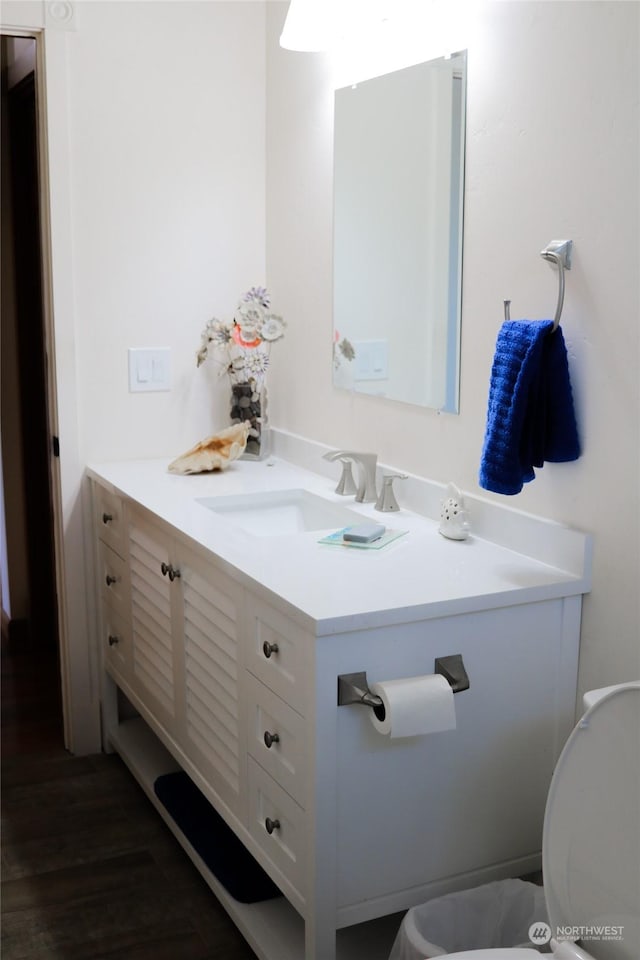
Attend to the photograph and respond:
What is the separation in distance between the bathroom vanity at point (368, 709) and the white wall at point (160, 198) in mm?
812

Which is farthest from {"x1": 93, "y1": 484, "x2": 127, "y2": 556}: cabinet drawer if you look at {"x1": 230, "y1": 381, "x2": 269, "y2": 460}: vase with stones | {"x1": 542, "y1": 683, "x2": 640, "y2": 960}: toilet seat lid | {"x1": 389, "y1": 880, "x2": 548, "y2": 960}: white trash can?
{"x1": 542, "y1": 683, "x2": 640, "y2": 960}: toilet seat lid

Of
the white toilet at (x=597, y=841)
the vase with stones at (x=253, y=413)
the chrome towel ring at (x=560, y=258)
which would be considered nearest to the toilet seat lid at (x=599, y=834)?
the white toilet at (x=597, y=841)

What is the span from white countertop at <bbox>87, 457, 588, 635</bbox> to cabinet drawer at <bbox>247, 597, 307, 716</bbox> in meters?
0.05

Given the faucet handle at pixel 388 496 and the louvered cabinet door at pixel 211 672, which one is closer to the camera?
the louvered cabinet door at pixel 211 672

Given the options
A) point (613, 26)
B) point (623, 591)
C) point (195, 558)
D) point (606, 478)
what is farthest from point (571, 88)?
point (195, 558)

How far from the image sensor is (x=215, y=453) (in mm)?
2740

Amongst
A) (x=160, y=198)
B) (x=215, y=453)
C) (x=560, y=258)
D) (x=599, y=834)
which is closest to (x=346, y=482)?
(x=215, y=453)

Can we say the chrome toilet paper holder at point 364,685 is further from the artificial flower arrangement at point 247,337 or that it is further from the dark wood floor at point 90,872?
the artificial flower arrangement at point 247,337

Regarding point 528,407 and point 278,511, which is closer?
point 528,407

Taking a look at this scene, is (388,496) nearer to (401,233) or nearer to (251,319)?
(401,233)

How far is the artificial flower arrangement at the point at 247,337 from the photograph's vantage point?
2.83 m

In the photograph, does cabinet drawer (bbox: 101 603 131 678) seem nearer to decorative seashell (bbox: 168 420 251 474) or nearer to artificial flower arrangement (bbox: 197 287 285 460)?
decorative seashell (bbox: 168 420 251 474)

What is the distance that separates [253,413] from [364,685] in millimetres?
1397

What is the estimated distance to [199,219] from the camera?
2.90 m
